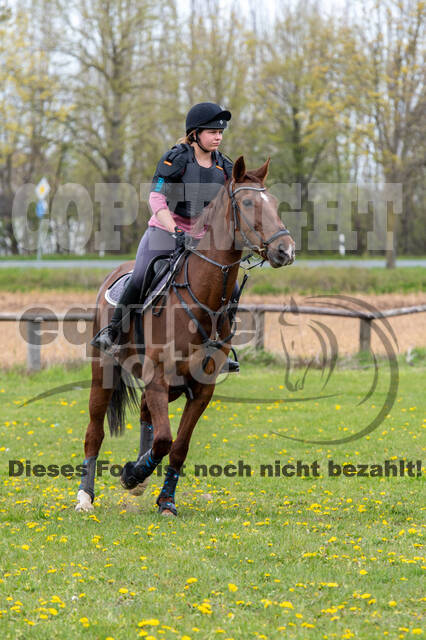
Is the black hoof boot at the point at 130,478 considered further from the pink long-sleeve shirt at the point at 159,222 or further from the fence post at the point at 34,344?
the fence post at the point at 34,344

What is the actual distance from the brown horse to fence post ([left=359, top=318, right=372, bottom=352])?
358 inches

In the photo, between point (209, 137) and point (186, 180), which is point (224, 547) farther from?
point (209, 137)

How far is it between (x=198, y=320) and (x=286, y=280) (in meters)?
16.5

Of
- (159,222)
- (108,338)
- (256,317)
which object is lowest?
(256,317)

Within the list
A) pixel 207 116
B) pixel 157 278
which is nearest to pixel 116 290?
Result: pixel 157 278

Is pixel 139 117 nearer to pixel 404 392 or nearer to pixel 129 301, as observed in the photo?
pixel 404 392

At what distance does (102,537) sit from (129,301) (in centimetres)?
212

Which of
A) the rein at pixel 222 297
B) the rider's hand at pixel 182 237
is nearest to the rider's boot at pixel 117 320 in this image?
the rein at pixel 222 297

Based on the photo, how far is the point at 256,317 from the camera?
1529cm

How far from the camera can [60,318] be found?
13.7 metres

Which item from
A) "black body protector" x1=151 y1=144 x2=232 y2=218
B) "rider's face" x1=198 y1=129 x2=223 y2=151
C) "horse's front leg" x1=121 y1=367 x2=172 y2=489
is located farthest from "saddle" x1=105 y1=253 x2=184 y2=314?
"rider's face" x1=198 y1=129 x2=223 y2=151

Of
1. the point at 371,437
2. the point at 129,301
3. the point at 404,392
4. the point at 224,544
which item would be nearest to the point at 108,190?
the point at 404,392

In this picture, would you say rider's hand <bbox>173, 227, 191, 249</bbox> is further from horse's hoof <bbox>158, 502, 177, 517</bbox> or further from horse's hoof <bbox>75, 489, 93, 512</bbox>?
horse's hoof <bbox>75, 489, 93, 512</bbox>

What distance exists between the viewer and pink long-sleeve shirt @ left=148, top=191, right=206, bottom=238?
6547 mm
